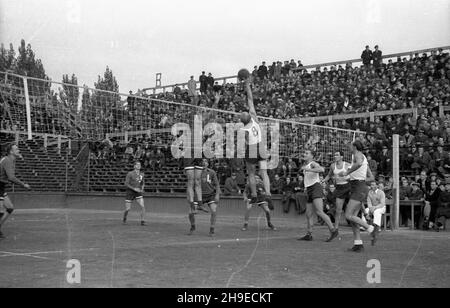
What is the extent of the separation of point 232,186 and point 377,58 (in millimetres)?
8874

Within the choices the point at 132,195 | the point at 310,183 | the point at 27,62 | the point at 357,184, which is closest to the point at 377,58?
the point at 132,195

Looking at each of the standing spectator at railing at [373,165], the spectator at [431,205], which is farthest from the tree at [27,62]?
the spectator at [431,205]

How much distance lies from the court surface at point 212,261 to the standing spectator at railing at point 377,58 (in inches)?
536

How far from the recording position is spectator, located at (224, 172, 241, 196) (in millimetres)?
24344

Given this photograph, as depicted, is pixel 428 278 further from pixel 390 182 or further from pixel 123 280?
pixel 390 182

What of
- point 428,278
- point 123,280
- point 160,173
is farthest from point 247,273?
point 160,173

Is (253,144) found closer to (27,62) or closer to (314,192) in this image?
(314,192)

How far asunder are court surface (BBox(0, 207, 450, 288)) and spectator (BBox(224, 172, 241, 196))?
442 inches

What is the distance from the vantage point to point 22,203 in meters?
30.0

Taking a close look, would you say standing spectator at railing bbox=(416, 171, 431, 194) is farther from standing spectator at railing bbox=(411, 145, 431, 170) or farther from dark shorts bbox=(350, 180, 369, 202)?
dark shorts bbox=(350, 180, 369, 202)

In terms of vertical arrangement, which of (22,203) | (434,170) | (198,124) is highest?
(198,124)
